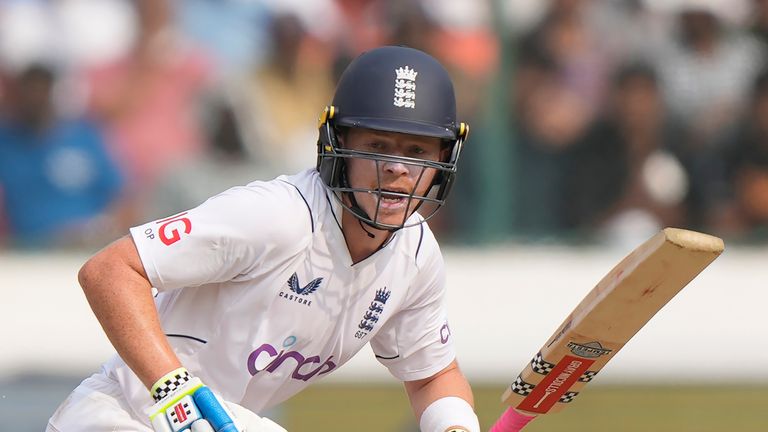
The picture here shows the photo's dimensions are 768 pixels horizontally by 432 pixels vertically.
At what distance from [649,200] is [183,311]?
3717 millimetres

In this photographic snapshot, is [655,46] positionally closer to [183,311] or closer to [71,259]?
[71,259]

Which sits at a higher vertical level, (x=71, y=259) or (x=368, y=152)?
(x=368, y=152)

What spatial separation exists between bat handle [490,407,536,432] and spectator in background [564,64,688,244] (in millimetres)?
2663

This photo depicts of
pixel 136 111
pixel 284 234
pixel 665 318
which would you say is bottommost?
pixel 665 318

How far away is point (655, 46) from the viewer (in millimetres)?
6746

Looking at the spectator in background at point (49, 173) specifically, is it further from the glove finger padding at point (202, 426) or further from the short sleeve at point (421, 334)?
the glove finger padding at point (202, 426)

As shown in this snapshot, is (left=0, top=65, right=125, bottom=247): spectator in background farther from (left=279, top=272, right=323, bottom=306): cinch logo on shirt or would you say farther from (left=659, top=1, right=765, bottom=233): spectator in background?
(left=279, top=272, right=323, bottom=306): cinch logo on shirt

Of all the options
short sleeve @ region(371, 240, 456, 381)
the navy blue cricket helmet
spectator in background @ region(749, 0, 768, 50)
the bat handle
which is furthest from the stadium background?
the navy blue cricket helmet

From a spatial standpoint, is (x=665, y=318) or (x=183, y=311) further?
(x=665, y=318)

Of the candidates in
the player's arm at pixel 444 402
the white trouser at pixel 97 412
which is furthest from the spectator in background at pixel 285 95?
the white trouser at pixel 97 412

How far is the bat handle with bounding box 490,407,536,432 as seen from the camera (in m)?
4.04

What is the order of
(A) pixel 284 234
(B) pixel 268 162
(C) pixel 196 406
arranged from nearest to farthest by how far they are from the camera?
(C) pixel 196 406
(A) pixel 284 234
(B) pixel 268 162

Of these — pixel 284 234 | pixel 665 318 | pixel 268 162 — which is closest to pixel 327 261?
pixel 284 234

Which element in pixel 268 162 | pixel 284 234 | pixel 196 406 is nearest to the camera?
pixel 196 406
